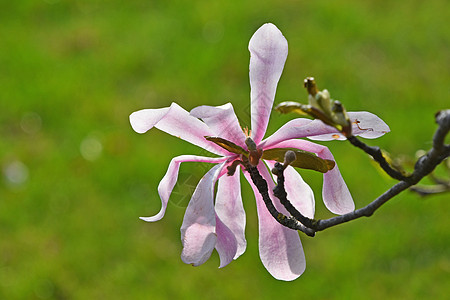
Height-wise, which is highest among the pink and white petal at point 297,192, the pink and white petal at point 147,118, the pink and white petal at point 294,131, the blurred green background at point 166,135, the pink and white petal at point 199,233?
the pink and white petal at point 147,118

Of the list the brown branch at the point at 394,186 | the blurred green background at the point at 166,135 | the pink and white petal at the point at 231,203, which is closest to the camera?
the brown branch at the point at 394,186

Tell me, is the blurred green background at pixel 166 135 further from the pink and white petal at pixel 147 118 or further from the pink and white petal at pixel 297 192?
the pink and white petal at pixel 147 118

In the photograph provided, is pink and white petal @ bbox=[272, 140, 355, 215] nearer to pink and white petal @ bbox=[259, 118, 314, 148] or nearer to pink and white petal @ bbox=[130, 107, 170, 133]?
pink and white petal @ bbox=[259, 118, 314, 148]

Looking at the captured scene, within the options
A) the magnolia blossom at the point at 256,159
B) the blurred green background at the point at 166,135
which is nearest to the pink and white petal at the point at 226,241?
the magnolia blossom at the point at 256,159

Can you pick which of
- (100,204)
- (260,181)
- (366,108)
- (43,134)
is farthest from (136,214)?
(260,181)

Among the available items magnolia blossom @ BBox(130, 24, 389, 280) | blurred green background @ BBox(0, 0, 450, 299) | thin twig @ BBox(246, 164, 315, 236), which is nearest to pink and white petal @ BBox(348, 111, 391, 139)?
magnolia blossom @ BBox(130, 24, 389, 280)

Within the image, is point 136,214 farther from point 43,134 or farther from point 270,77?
point 270,77
